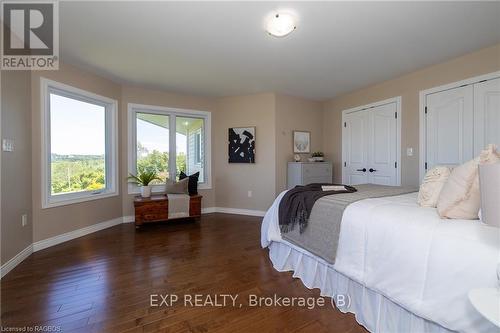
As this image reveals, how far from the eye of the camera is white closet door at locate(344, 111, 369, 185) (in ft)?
14.0

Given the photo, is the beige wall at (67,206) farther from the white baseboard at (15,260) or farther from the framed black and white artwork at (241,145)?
the framed black and white artwork at (241,145)

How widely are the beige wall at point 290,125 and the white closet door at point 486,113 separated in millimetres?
2553

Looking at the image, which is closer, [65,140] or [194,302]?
[194,302]

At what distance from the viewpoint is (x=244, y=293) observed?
1.93 meters

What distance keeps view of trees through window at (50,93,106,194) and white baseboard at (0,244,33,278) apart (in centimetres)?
78

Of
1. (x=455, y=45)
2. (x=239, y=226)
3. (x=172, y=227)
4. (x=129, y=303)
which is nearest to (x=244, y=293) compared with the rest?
(x=129, y=303)

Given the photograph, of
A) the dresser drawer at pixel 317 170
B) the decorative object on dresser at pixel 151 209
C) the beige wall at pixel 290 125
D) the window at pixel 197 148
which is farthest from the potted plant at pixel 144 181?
the dresser drawer at pixel 317 170

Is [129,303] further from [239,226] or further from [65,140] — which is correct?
[65,140]

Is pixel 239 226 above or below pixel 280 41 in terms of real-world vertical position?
below

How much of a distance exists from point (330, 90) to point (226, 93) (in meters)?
1.94

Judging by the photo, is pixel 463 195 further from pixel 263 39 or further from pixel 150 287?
pixel 150 287

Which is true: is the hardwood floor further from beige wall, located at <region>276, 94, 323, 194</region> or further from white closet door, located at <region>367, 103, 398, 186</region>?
white closet door, located at <region>367, 103, 398, 186</region>

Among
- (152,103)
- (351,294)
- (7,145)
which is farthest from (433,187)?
(152,103)

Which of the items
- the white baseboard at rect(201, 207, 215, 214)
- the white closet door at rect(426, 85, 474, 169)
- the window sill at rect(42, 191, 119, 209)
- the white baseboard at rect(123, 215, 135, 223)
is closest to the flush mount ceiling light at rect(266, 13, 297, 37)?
the white closet door at rect(426, 85, 474, 169)
